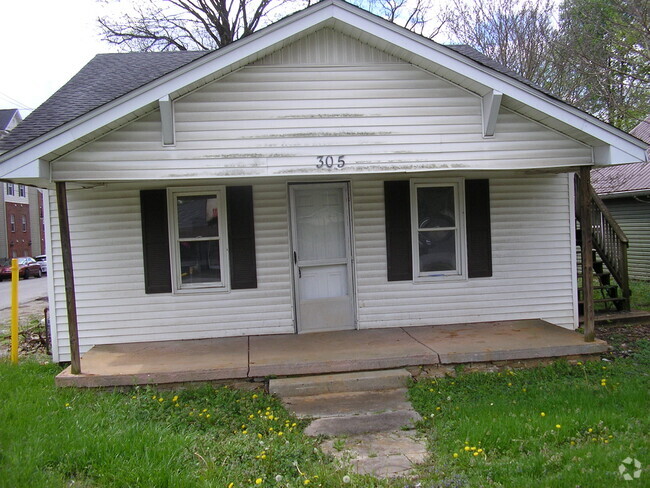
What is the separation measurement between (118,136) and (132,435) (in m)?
3.00

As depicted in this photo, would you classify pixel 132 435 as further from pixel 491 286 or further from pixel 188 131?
pixel 491 286

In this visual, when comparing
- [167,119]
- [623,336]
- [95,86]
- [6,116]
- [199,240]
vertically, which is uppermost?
[6,116]

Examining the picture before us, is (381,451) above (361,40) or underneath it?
underneath

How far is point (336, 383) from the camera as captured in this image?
18.3ft

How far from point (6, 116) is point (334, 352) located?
40.8 m

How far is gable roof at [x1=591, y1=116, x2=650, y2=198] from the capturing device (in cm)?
1439

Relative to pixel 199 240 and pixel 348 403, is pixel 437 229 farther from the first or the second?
pixel 199 240

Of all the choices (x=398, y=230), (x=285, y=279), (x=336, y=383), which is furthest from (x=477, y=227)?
(x=336, y=383)

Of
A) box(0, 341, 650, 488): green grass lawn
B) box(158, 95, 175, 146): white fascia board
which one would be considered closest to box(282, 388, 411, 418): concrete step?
box(0, 341, 650, 488): green grass lawn

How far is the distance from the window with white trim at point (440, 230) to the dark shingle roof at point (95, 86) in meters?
3.91

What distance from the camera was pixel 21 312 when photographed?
46.6 feet

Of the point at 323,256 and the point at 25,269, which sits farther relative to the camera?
the point at 25,269

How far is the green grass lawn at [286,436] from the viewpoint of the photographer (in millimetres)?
3621

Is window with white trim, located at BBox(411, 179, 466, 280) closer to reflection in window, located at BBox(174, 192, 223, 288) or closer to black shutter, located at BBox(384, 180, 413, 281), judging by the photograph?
black shutter, located at BBox(384, 180, 413, 281)
